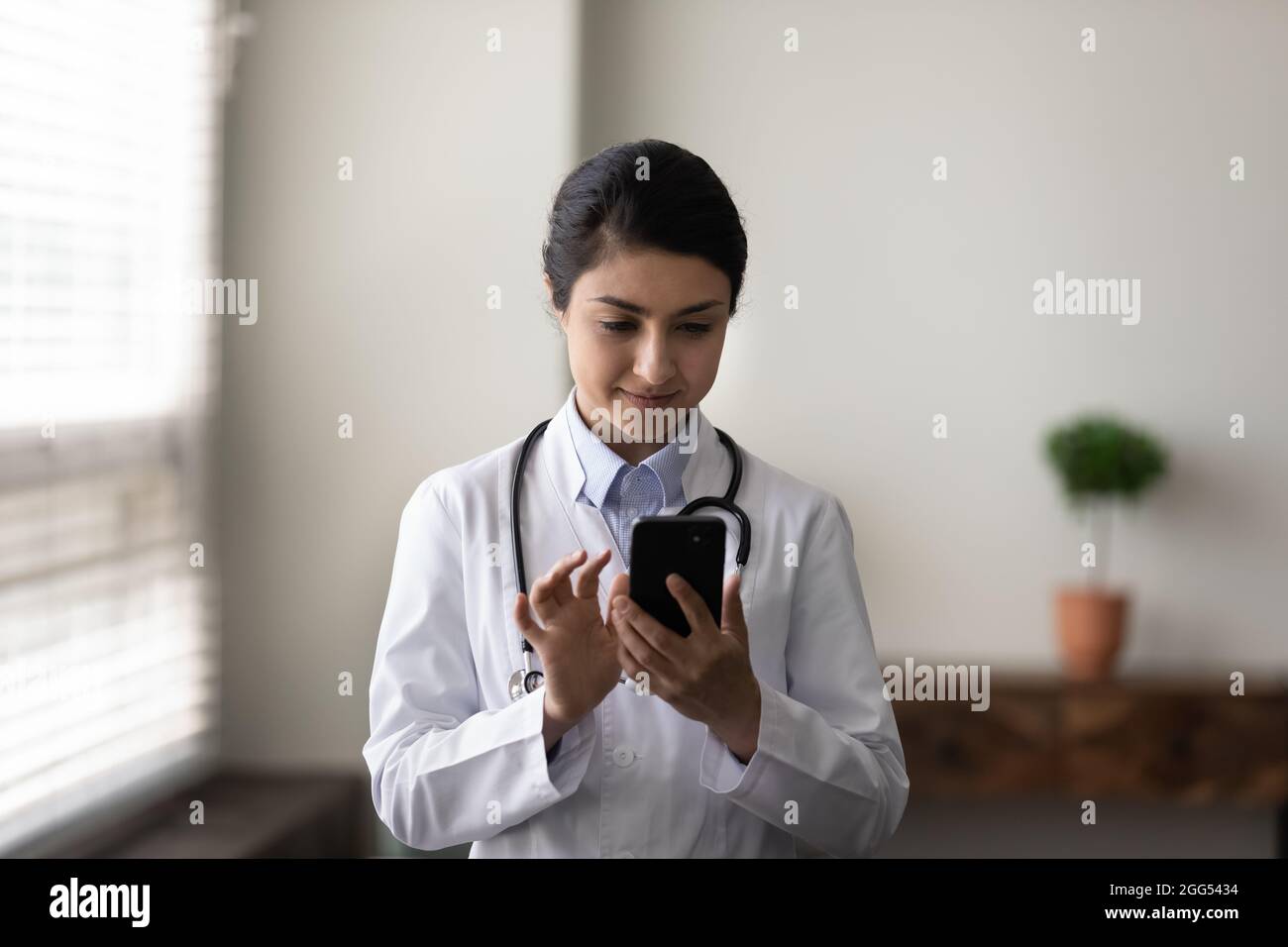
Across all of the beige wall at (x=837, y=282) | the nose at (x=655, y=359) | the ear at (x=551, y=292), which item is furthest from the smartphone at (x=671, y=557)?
the beige wall at (x=837, y=282)

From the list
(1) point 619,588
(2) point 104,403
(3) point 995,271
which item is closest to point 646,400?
(1) point 619,588

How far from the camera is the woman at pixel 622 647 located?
26.2 inches

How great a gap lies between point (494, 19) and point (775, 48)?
0.37 meters

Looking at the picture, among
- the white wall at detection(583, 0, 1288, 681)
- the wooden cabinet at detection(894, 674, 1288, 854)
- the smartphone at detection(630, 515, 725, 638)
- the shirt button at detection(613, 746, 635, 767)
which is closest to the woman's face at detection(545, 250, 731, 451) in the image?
the smartphone at detection(630, 515, 725, 638)

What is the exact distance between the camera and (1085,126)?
1269mm

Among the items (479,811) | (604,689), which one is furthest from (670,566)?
(479,811)

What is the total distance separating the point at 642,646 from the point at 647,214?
284 mm

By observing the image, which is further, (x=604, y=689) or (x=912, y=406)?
(x=912, y=406)

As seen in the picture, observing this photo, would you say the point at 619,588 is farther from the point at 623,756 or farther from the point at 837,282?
the point at 837,282

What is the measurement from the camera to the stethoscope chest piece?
0.69 metres

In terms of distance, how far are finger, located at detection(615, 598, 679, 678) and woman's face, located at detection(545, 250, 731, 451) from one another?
0.16 meters

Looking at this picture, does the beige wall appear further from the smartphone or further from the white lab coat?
the smartphone

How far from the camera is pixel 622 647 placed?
0.62m
